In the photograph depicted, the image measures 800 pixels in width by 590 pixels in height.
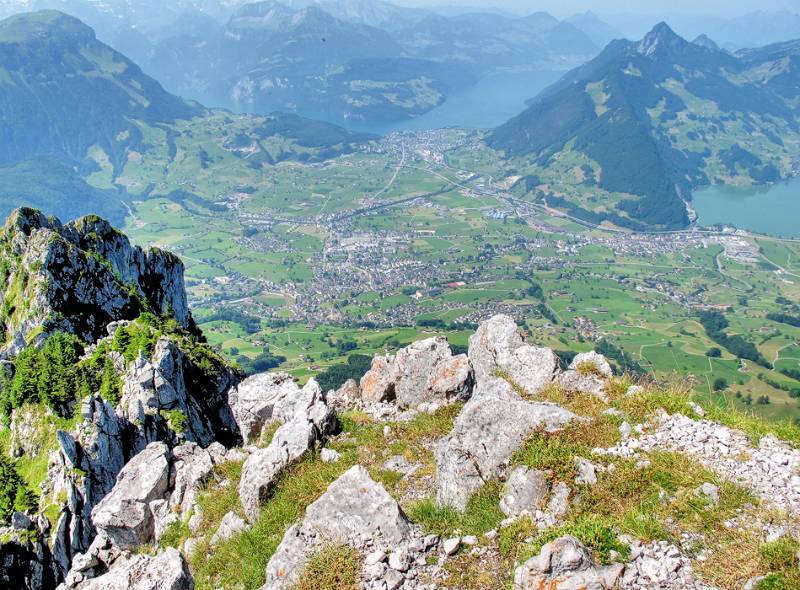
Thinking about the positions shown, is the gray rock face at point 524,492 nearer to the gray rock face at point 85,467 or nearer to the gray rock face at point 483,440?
the gray rock face at point 483,440

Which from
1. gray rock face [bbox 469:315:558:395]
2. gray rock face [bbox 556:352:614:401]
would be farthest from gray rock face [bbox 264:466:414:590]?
gray rock face [bbox 556:352:614:401]

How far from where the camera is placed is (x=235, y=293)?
532ft

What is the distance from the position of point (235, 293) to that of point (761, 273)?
17039 centimetres

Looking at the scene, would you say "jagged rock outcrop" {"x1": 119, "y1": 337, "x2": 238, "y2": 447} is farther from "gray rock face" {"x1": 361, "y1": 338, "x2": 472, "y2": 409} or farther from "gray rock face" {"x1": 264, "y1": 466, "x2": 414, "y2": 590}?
"gray rock face" {"x1": 264, "y1": 466, "x2": 414, "y2": 590}

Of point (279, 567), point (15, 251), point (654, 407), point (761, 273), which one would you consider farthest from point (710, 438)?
point (761, 273)

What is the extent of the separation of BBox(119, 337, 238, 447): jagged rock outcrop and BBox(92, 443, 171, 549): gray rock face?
5.21 meters

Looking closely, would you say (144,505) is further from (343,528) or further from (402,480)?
(402,480)

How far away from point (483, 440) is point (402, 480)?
8.67ft

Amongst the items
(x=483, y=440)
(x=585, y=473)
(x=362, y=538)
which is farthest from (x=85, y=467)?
(x=585, y=473)

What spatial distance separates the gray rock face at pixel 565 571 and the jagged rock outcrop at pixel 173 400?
677 inches

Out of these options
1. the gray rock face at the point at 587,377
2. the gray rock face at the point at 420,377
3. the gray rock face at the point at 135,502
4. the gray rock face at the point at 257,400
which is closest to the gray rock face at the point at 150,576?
the gray rock face at the point at 135,502

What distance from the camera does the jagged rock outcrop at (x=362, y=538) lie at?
34.0 ft

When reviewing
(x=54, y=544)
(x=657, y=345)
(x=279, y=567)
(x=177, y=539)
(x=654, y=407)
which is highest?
(x=654, y=407)

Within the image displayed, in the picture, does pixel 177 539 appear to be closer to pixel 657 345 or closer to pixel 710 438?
pixel 710 438
